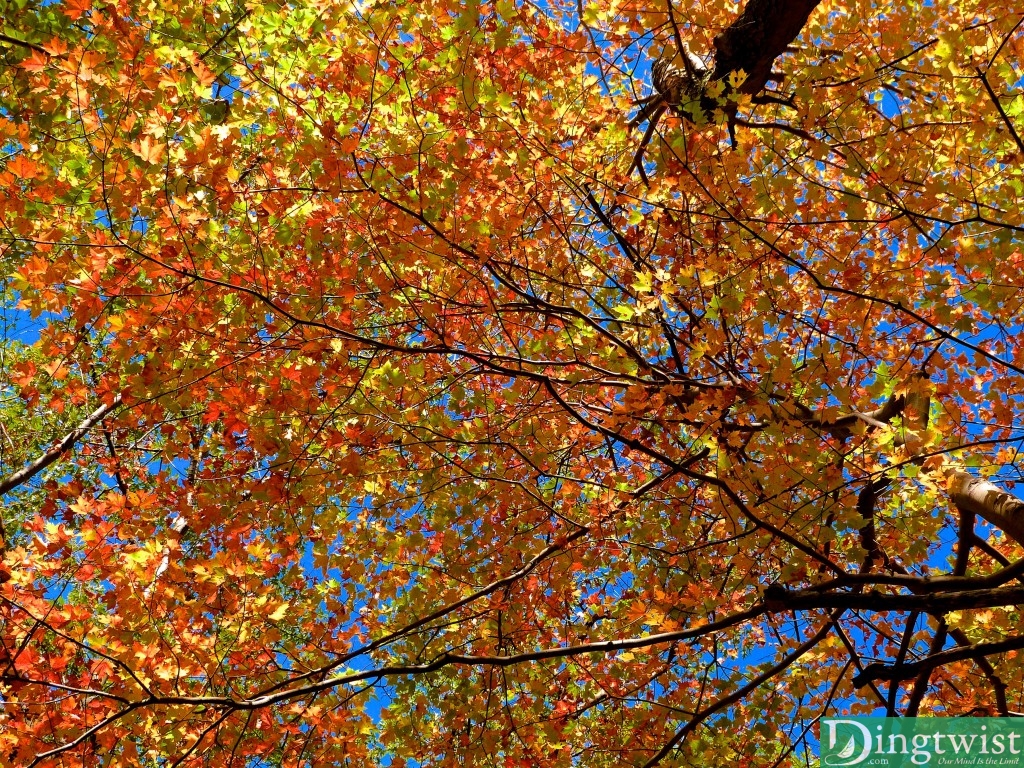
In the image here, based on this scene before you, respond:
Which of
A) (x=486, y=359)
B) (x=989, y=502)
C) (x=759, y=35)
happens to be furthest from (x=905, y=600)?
(x=759, y=35)

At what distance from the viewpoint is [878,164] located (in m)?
5.16

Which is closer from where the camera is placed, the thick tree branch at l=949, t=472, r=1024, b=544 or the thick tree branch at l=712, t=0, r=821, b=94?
the thick tree branch at l=949, t=472, r=1024, b=544

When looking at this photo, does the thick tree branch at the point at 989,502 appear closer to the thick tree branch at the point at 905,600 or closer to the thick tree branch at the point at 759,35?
the thick tree branch at the point at 905,600

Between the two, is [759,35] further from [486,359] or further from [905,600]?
[905,600]

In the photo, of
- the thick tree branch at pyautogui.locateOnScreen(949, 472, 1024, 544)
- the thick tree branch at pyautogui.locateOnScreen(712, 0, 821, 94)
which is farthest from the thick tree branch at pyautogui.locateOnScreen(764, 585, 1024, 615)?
the thick tree branch at pyautogui.locateOnScreen(712, 0, 821, 94)

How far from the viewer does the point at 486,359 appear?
5.02 meters

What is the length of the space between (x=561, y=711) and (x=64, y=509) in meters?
5.84

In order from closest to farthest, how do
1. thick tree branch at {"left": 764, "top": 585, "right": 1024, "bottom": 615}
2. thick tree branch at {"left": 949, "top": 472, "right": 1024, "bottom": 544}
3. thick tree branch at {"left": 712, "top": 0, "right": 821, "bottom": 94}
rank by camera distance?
thick tree branch at {"left": 764, "top": 585, "right": 1024, "bottom": 615} → thick tree branch at {"left": 949, "top": 472, "right": 1024, "bottom": 544} → thick tree branch at {"left": 712, "top": 0, "right": 821, "bottom": 94}

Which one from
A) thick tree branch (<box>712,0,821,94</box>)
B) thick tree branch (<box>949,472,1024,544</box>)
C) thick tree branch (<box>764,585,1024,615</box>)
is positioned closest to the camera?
thick tree branch (<box>764,585,1024,615</box>)

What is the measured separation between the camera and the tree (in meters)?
4.30

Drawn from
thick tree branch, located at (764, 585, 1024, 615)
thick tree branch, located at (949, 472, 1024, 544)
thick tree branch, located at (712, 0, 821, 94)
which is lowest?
thick tree branch, located at (764, 585, 1024, 615)

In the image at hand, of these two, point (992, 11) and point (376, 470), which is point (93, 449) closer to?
point (376, 470)

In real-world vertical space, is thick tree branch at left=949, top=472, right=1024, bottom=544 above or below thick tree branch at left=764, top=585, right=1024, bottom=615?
above

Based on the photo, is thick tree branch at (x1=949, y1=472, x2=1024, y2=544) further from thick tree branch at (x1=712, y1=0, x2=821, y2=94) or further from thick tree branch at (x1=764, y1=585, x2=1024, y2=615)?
thick tree branch at (x1=712, y1=0, x2=821, y2=94)
